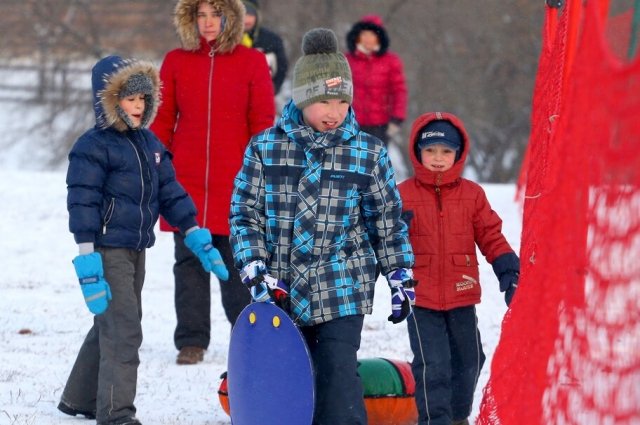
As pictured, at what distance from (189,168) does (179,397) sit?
1.46 metres

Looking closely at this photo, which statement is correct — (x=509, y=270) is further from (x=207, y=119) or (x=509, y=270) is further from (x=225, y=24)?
(x=225, y=24)

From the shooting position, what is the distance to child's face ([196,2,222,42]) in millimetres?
7207

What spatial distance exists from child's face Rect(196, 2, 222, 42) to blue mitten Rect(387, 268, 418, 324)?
250 cm

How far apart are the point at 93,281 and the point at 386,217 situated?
1.18 meters

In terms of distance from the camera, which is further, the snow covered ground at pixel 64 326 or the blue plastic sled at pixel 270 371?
the snow covered ground at pixel 64 326

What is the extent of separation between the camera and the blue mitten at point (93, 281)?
5305mm

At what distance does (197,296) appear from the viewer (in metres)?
7.32

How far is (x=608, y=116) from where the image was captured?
3.81 metres

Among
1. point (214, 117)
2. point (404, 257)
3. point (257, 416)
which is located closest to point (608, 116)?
point (404, 257)

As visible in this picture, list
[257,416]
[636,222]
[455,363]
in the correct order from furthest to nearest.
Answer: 1. [455,363]
2. [257,416]
3. [636,222]

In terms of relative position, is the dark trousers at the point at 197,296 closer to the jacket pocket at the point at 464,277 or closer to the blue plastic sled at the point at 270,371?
the jacket pocket at the point at 464,277

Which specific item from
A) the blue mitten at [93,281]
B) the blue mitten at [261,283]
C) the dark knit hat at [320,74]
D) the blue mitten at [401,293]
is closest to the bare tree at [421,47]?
the dark knit hat at [320,74]

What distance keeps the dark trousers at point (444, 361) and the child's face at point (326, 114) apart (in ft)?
3.06

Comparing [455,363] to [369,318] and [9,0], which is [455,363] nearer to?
[369,318]
